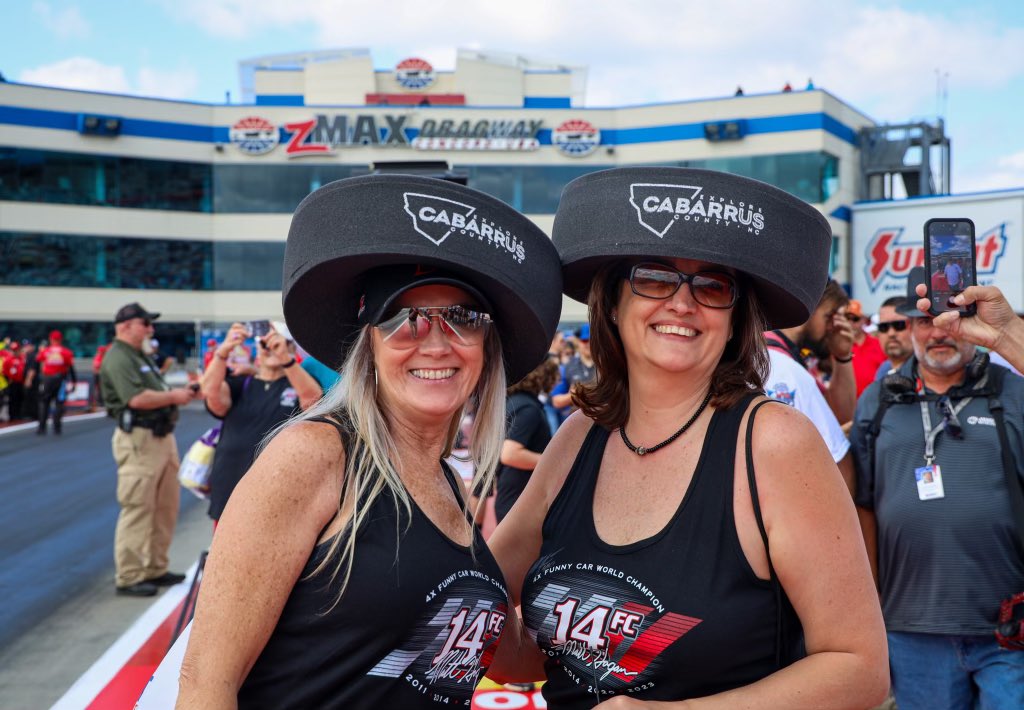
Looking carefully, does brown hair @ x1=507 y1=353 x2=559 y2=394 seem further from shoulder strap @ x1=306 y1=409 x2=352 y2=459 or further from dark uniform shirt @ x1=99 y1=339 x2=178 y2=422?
shoulder strap @ x1=306 y1=409 x2=352 y2=459

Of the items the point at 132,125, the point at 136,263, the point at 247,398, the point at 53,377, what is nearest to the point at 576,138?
the point at 132,125

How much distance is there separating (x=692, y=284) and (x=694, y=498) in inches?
20.9

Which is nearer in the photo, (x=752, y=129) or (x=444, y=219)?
(x=444, y=219)

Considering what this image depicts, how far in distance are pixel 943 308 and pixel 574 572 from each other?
148 cm

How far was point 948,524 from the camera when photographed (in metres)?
3.43

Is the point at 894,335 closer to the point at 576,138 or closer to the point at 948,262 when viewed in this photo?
the point at 948,262

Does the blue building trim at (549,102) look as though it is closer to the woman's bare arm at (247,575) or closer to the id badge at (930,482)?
the id badge at (930,482)

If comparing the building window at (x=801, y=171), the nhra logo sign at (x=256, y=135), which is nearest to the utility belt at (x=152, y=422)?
the building window at (x=801, y=171)

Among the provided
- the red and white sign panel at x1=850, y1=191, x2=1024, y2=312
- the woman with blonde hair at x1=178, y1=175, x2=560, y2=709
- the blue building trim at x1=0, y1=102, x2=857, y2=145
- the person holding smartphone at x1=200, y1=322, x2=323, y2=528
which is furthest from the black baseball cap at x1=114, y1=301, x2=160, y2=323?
the blue building trim at x1=0, y1=102, x2=857, y2=145

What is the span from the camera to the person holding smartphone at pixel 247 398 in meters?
5.84

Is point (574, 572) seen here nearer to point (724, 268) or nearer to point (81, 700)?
point (724, 268)

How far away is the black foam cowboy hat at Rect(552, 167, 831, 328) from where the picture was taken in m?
1.95

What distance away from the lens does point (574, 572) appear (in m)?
2.00

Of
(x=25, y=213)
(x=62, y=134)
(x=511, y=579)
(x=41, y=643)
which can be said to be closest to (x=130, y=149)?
(x=62, y=134)
